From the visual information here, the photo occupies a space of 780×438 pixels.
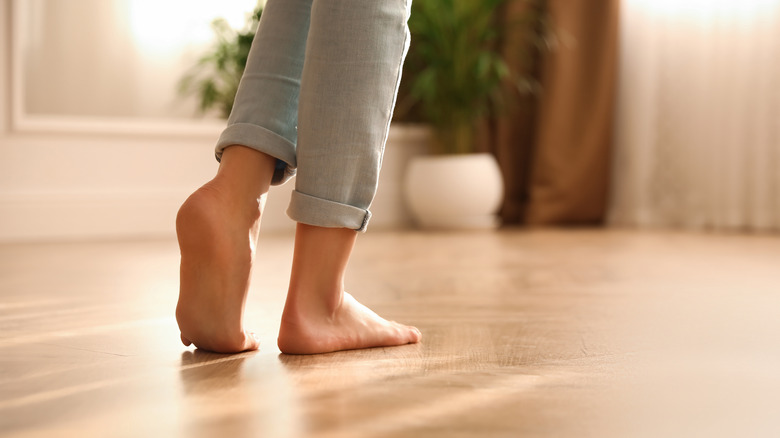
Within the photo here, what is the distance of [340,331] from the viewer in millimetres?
872

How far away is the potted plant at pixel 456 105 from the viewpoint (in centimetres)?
322

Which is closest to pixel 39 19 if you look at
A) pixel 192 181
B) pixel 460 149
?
pixel 192 181

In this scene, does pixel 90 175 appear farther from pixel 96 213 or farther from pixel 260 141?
pixel 260 141

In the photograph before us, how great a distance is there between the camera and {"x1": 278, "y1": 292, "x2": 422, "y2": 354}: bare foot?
0.85 metres

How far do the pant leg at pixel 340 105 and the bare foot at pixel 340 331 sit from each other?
0.36 feet

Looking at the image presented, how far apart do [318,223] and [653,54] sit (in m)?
2.77

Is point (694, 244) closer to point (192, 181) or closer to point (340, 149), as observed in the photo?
point (192, 181)

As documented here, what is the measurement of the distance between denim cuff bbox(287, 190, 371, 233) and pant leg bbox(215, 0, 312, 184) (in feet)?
0.20

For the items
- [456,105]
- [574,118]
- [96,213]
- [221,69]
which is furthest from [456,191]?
[96,213]

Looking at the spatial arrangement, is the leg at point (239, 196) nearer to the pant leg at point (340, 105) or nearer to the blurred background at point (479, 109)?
the pant leg at point (340, 105)

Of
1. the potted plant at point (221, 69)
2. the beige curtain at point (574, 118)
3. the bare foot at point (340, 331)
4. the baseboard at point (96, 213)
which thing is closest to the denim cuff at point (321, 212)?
the bare foot at point (340, 331)

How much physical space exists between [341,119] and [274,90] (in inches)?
4.4

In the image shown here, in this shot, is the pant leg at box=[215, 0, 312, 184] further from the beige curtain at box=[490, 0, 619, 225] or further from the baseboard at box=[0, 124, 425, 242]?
the beige curtain at box=[490, 0, 619, 225]

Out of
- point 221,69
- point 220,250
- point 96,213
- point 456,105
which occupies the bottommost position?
point 96,213
